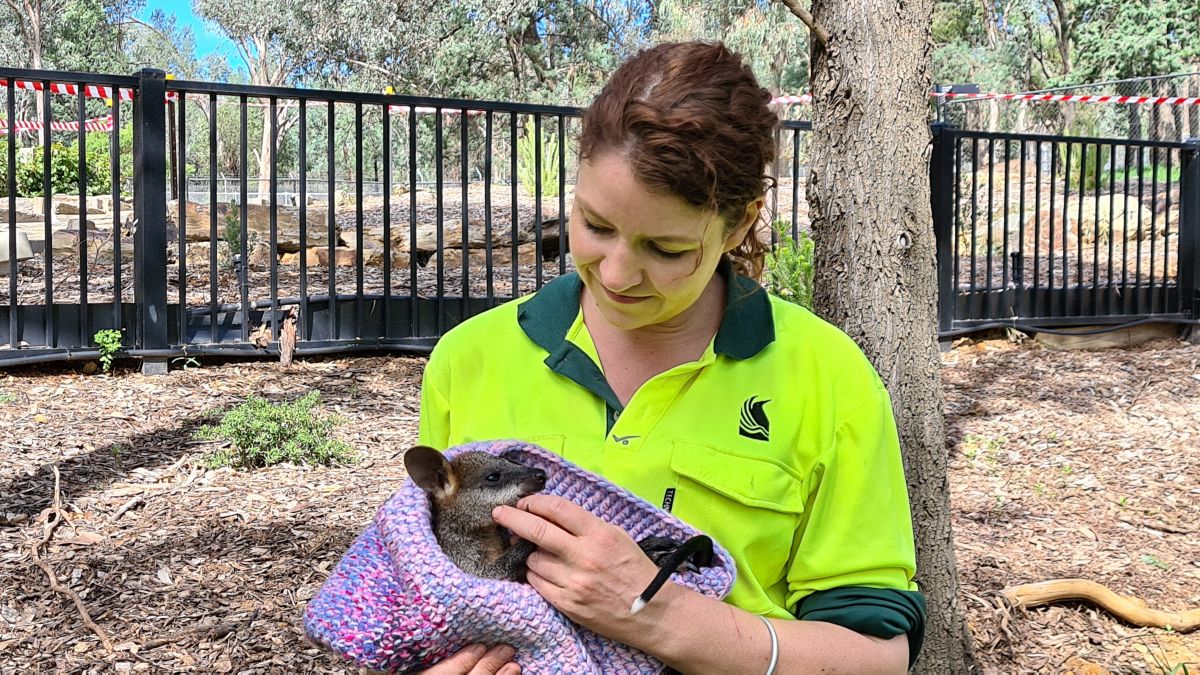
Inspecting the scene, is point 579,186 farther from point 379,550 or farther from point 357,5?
point 357,5

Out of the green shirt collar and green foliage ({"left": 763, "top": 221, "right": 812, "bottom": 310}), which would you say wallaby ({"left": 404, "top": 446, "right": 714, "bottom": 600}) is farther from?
green foliage ({"left": 763, "top": 221, "right": 812, "bottom": 310})

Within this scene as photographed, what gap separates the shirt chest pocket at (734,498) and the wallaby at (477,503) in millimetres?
249

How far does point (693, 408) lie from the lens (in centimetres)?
192

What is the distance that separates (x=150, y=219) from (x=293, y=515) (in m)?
3.19

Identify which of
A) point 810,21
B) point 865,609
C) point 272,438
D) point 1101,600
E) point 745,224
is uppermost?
point 810,21

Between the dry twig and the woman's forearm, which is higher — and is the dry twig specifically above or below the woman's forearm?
Result: below

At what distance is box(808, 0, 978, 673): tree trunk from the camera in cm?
330

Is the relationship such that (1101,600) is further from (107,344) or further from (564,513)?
(107,344)

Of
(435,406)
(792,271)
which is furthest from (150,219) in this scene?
(435,406)

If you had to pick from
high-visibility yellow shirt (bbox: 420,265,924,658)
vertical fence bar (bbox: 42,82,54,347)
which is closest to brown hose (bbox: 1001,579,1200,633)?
high-visibility yellow shirt (bbox: 420,265,924,658)

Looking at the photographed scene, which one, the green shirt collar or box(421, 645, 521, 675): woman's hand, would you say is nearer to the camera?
box(421, 645, 521, 675): woman's hand

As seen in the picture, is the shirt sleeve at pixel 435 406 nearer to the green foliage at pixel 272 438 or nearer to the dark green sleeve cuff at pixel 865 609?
the dark green sleeve cuff at pixel 865 609

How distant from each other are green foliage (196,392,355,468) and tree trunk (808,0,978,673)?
2954 millimetres

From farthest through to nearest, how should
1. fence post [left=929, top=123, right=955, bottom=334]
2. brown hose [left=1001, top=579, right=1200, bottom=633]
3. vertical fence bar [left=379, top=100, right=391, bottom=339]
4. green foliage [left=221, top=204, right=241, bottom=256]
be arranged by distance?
green foliage [left=221, top=204, right=241, bottom=256] → fence post [left=929, top=123, right=955, bottom=334] → vertical fence bar [left=379, top=100, right=391, bottom=339] → brown hose [left=1001, top=579, right=1200, bottom=633]
